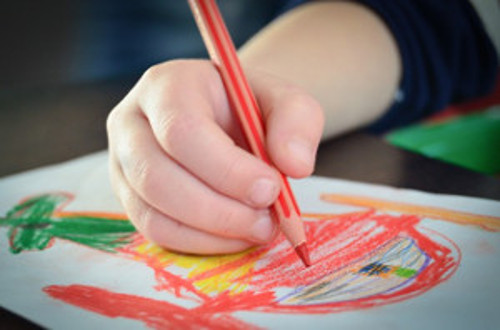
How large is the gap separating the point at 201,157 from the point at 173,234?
0.05 metres

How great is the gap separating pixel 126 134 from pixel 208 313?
118mm

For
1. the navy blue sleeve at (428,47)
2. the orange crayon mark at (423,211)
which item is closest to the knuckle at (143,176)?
the orange crayon mark at (423,211)

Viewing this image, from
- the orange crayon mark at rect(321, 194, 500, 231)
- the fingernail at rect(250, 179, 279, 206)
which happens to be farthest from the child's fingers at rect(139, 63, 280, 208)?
the orange crayon mark at rect(321, 194, 500, 231)

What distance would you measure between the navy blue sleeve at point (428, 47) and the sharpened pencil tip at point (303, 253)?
35 cm

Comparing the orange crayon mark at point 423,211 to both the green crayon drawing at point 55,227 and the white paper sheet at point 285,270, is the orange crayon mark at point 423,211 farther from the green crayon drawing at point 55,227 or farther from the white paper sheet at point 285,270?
the green crayon drawing at point 55,227

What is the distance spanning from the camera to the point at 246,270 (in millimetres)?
305

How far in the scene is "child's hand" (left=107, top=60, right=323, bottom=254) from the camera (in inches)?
11.3

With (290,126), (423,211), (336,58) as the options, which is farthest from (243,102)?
(336,58)

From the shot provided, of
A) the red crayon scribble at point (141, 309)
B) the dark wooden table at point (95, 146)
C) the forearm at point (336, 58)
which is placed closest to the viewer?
the red crayon scribble at point (141, 309)

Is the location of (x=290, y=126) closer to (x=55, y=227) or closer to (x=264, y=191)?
(x=264, y=191)

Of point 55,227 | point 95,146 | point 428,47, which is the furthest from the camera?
point 428,47

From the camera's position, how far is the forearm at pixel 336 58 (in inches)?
20.9

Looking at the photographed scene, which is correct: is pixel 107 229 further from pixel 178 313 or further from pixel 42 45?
pixel 42 45

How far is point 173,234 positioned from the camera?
12.4 inches
